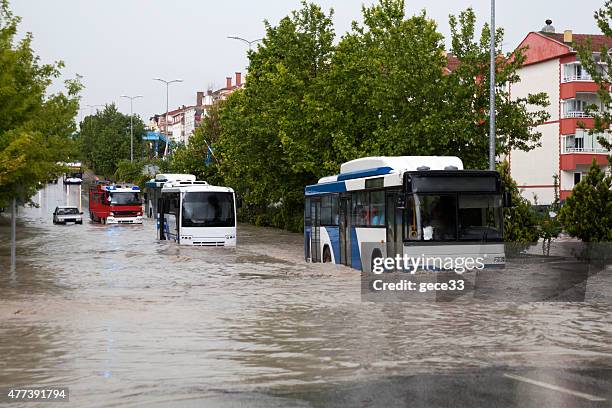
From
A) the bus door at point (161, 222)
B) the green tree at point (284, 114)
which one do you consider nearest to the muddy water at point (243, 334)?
the green tree at point (284, 114)

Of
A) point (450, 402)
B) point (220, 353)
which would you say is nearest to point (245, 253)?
point (220, 353)

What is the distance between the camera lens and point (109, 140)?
6078 inches

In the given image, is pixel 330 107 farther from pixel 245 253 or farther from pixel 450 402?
pixel 450 402

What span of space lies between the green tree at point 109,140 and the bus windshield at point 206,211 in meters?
105

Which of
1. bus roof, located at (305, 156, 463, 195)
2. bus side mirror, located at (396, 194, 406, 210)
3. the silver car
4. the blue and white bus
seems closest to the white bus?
bus roof, located at (305, 156, 463, 195)

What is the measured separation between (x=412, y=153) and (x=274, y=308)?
19139 mm

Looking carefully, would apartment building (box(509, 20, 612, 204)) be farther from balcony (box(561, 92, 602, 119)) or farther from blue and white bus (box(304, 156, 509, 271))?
blue and white bus (box(304, 156, 509, 271))

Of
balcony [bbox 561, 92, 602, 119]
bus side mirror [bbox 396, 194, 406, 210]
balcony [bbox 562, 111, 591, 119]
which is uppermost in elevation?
balcony [bbox 561, 92, 602, 119]

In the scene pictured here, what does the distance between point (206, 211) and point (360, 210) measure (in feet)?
58.5

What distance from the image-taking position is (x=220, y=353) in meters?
12.4

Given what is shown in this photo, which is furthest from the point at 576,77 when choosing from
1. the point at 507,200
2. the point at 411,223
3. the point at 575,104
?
the point at 411,223

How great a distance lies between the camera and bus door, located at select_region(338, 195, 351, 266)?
2589cm

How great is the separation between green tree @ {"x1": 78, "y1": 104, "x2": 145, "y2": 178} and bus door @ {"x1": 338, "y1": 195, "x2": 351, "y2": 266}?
398 ft

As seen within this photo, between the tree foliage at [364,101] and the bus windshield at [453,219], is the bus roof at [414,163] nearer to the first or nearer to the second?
the bus windshield at [453,219]
